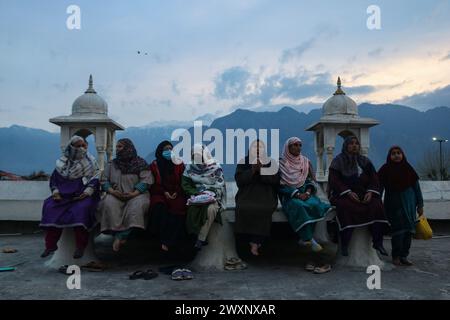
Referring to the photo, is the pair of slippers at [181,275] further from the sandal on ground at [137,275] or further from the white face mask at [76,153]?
the white face mask at [76,153]

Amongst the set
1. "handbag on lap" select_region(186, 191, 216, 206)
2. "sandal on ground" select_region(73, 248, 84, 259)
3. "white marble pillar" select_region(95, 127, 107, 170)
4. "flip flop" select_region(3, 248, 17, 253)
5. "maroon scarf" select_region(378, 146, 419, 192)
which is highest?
"white marble pillar" select_region(95, 127, 107, 170)

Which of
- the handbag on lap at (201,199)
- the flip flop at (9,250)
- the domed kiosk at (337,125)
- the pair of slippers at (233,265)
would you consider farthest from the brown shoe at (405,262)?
the domed kiosk at (337,125)

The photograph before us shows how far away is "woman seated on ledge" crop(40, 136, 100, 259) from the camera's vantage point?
4184 millimetres

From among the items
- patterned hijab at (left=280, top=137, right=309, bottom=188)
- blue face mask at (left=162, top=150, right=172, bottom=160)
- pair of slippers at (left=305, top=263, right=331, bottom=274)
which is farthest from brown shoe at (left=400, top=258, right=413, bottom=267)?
blue face mask at (left=162, top=150, right=172, bottom=160)

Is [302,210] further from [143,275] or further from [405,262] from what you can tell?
[143,275]

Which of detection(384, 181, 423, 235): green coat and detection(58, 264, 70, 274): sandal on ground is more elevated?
detection(384, 181, 423, 235): green coat

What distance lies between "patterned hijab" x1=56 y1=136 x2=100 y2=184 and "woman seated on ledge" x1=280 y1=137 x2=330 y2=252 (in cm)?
212

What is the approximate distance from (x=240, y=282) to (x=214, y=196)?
0.98m

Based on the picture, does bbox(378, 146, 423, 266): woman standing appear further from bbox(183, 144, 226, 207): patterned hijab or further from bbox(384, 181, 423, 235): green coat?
bbox(183, 144, 226, 207): patterned hijab

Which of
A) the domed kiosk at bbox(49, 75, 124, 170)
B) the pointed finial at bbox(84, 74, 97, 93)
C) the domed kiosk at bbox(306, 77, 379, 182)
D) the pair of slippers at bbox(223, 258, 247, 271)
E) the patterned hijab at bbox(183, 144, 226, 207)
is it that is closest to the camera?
the pair of slippers at bbox(223, 258, 247, 271)

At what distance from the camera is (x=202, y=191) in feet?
14.2

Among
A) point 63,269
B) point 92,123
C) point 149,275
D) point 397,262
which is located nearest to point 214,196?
point 149,275

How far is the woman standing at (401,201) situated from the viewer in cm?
447
